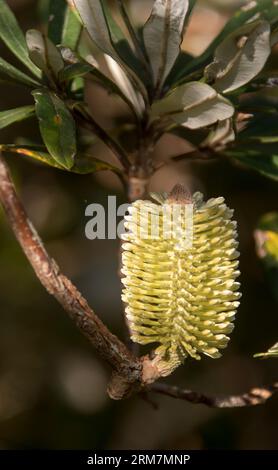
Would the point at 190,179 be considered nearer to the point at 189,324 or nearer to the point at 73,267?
the point at 73,267

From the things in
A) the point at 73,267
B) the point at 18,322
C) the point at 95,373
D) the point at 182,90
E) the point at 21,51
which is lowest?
the point at 95,373

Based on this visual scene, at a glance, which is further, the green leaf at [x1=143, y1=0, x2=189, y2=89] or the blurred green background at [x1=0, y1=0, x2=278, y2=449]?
the blurred green background at [x1=0, y1=0, x2=278, y2=449]

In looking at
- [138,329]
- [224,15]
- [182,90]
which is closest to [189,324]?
[138,329]

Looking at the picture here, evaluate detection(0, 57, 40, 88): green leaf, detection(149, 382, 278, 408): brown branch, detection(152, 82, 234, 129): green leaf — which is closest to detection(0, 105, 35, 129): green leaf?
detection(0, 57, 40, 88): green leaf

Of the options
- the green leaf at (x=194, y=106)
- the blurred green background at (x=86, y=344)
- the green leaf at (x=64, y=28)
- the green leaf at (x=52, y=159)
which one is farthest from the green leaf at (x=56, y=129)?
the blurred green background at (x=86, y=344)

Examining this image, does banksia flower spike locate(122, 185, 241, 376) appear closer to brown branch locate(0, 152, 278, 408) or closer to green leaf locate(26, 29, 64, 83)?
brown branch locate(0, 152, 278, 408)

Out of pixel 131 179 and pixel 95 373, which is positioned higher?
pixel 131 179
